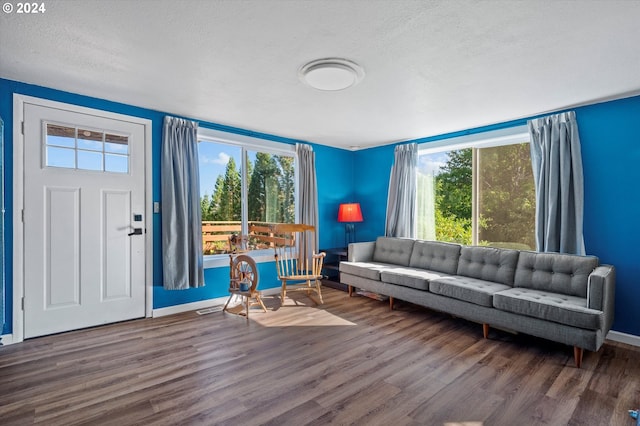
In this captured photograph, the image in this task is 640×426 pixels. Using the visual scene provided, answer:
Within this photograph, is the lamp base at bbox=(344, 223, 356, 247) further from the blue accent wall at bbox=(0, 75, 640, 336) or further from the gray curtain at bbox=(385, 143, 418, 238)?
the blue accent wall at bbox=(0, 75, 640, 336)

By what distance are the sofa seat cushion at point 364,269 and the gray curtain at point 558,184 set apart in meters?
1.88

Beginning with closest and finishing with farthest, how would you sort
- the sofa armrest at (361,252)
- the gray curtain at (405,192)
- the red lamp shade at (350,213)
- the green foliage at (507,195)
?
1. the green foliage at (507,195)
2. the sofa armrest at (361,252)
3. the gray curtain at (405,192)
4. the red lamp shade at (350,213)

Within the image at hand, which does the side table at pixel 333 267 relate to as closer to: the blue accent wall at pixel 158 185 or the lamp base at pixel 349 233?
the blue accent wall at pixel 158 185

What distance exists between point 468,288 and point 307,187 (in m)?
2.83

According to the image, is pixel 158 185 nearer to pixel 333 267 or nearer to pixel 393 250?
pixel 333 267

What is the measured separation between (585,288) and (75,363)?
4540mm

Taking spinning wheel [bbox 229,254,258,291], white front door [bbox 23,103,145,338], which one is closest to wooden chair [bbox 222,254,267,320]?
spinning wheel [bbox 229,254,258,291]

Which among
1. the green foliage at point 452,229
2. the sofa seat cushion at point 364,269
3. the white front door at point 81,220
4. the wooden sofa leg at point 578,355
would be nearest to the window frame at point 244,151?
the white front door at point 81,220

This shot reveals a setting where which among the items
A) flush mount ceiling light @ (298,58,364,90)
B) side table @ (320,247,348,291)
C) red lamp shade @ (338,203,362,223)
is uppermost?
flush mount ceiling light @ (298,58,364,90)

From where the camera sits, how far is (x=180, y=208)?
3730mm

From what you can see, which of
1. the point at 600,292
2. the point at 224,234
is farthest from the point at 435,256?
the point at 224,234

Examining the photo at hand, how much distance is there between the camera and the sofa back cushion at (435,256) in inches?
159

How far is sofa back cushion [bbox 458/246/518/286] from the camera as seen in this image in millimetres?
3500

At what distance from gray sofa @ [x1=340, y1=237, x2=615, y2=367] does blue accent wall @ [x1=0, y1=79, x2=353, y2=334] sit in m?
1.15
